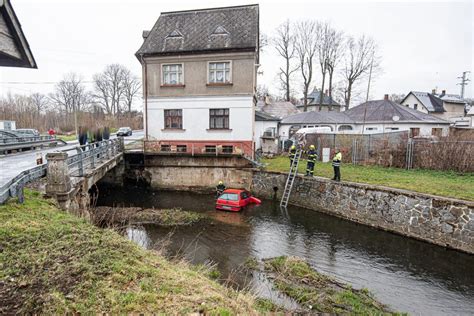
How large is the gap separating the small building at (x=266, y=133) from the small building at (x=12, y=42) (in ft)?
70.0

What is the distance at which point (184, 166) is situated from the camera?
19.7m

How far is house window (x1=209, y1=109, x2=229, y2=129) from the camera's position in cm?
2073

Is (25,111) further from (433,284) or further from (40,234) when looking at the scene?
(433,284)

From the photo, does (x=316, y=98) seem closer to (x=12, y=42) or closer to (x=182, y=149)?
(x=182, y=149)

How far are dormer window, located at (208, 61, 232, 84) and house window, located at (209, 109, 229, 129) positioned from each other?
7.08ft

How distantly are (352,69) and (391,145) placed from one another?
1158 inches

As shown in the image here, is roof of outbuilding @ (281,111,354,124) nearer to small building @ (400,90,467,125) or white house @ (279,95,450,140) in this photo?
white house @ (279,95,450,140)

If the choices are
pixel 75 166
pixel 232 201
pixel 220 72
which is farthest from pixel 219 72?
pixel 75 166

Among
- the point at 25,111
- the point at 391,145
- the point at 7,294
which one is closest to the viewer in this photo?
the point at 7,294

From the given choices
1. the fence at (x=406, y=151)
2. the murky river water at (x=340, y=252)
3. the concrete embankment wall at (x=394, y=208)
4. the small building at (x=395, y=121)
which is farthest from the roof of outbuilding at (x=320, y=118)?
the murky river water at (x=340, y=252)

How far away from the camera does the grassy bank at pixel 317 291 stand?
272 inches

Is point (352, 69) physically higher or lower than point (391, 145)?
higher

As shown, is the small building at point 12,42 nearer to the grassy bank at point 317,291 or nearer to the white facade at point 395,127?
the grassy bank at point 317,291

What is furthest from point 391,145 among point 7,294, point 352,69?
point 352,69
